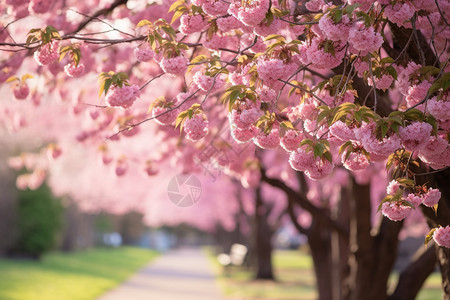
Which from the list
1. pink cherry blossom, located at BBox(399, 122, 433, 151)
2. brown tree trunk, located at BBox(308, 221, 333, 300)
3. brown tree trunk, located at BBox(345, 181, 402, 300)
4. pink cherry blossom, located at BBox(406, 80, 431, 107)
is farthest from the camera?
brown tree trunk, located at BBox(308, 221, 333, 300)

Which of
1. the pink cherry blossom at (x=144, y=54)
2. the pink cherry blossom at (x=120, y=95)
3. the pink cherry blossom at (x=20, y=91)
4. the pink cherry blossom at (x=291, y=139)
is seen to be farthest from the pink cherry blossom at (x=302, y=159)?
the pink cherry blossom at (x=20, y=91)

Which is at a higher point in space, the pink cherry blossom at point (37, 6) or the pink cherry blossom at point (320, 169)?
the pink cherry blossom at point (37, 6)

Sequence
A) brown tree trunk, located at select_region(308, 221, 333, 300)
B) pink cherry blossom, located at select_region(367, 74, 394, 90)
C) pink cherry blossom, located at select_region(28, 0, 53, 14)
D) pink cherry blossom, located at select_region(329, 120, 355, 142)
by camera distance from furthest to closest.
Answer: brown tree trunk, located at select_region(308, 221, 333, 300)
pink cherry blossom, located at select_region(28, 0, 53, 14)
pink cherry blossom, located at select_region(367, 74, 394, 90)
pink cherry blossom, located at select_region(329, 120, 355, 142)

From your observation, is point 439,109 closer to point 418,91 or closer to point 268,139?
point 418,91

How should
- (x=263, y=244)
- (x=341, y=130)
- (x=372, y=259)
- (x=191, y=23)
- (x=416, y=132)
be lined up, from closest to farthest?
(x=416, y=132)
(x=341, y=130)
(x=191, y=23)
(x=372, y=259)
(x=263, y=244)

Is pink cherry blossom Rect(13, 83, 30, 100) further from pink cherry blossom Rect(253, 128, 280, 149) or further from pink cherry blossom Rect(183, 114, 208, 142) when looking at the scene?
pink cherry blossom Rect(253, 128, 280, 149)

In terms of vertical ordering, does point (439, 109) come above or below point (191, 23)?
below

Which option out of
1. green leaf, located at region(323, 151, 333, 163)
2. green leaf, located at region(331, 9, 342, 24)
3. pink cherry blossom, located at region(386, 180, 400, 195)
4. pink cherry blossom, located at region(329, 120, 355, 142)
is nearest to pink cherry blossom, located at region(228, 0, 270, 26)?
green leaf, located at region(331, 9, 342, 24)

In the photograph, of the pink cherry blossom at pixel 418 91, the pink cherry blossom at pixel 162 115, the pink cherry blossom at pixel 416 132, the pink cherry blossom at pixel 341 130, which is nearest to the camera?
the pink cherry blossom at pixel 416 132

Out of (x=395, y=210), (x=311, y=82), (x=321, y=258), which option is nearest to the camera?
(x=395, y=210)

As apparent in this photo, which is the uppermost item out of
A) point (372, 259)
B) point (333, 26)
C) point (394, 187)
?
point (333, 26)

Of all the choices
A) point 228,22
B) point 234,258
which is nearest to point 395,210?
point 228,22

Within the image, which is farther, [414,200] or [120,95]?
[120,95]

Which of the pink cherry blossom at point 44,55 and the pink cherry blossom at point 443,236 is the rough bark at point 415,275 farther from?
the pink cherry blossom at point 44,55
